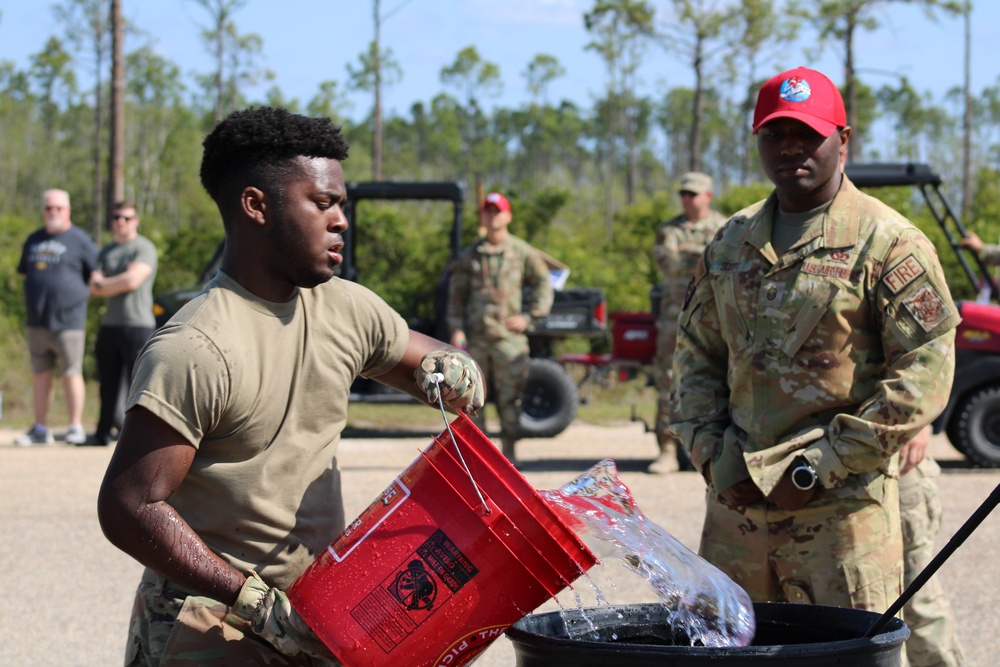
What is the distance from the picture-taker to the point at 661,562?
2432 millimetres

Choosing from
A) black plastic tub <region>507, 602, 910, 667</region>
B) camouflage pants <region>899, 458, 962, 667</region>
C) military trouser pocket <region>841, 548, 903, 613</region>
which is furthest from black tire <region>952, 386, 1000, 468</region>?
black plastic tub <region>507, 602, 910, 667</region>

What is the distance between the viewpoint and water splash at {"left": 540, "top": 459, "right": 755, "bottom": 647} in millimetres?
2373

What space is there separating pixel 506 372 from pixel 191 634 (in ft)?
24.1

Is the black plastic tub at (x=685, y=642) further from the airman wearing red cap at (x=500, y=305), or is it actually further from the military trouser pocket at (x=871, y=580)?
the airman wearing red cap at (x=500, y=305)

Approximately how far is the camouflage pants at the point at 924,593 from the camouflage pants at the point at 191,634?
208 cm

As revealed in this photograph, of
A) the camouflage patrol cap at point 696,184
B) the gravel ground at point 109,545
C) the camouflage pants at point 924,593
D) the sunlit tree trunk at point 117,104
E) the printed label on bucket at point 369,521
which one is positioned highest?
the sunlit tree trunk at point 117,104

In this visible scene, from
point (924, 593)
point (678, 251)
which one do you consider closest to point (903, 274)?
point (924, 593)

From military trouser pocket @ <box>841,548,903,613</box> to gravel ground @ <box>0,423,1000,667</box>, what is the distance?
0.65 meters

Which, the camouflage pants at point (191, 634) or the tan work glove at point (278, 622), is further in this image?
the camouflage pants at point (191, 634)

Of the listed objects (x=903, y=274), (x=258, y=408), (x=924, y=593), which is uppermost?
(x=903, y=274)

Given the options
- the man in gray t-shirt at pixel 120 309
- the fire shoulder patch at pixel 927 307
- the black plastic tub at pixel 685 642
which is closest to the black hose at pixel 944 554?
the black plastic tub at pixel 685 642

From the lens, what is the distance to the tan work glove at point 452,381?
260cm

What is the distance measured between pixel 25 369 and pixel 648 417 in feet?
25.9

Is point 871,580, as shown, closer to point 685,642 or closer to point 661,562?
point 685,642
